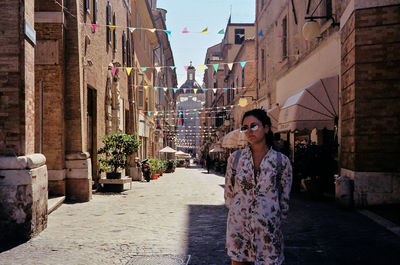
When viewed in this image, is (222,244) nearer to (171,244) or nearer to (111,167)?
(171,244)

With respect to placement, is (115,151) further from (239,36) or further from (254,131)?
(239,36)

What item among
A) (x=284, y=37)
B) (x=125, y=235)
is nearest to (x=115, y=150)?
(x=125, y=235)

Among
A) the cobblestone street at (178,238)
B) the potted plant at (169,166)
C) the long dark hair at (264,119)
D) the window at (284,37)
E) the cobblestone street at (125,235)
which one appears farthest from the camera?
the potted plant at (169,166)

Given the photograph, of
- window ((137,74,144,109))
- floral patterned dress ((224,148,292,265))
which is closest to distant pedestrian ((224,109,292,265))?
floral patterned dress ((224,148,292,265))

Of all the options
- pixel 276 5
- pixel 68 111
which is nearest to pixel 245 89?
pixel 276 5

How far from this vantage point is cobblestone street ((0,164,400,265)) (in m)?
5.10

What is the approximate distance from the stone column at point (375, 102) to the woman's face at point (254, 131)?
6.10 metres

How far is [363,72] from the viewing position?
8.91 meters

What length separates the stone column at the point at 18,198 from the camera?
20.2ft

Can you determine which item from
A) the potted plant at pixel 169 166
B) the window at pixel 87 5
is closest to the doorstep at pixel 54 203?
the window at pixel 87 5

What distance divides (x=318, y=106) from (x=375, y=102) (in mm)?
2961

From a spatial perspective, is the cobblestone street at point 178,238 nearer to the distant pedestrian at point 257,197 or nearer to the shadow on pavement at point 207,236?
the shadow on pavement at point 207,236

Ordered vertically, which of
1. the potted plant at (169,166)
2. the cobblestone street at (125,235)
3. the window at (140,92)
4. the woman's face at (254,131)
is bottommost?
the potted plant at (169,166)

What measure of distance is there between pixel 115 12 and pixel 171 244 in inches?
555
